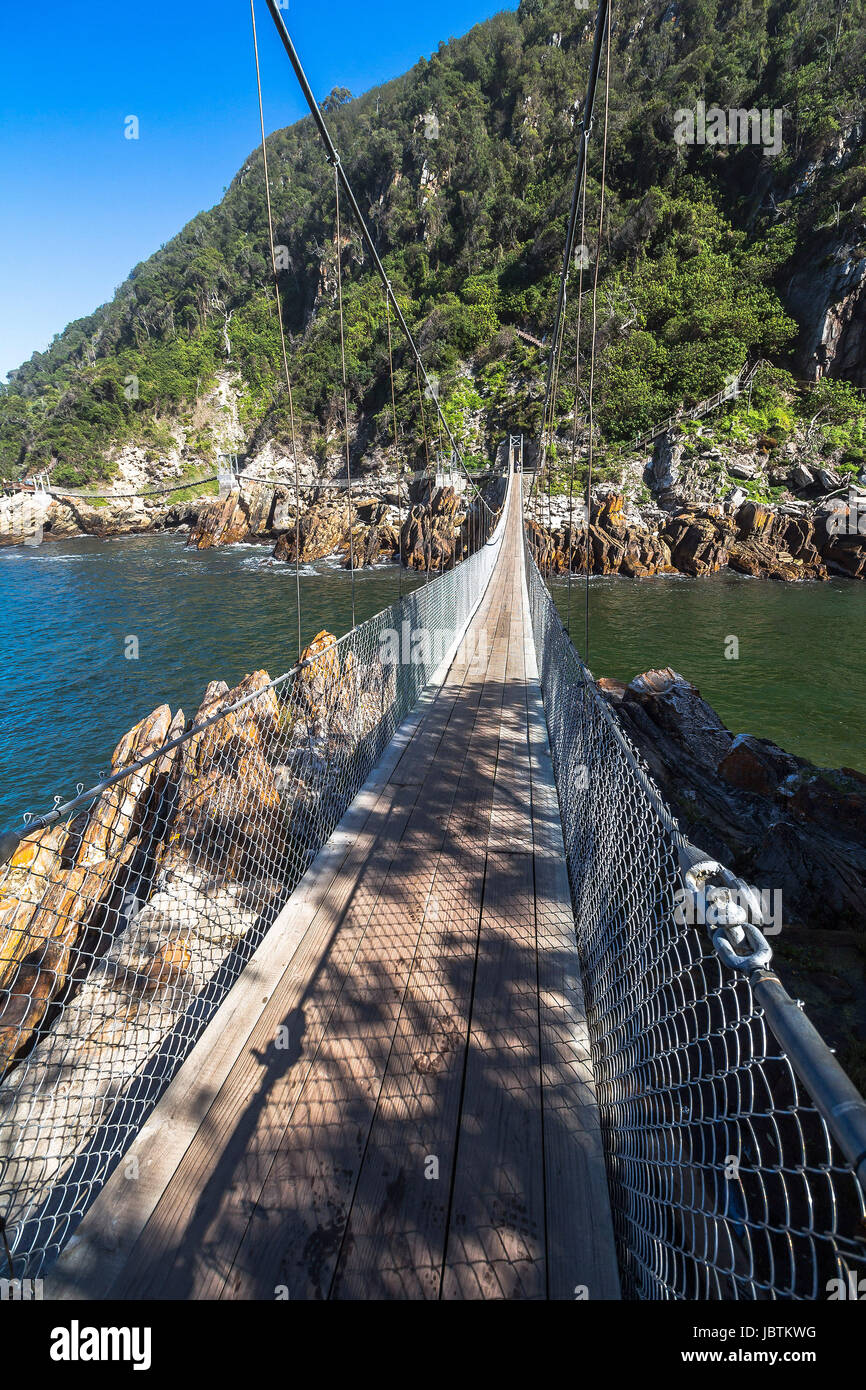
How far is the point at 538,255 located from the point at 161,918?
4233 cm

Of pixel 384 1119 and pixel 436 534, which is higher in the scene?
pixel 436 534

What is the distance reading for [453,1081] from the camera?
5.25ft

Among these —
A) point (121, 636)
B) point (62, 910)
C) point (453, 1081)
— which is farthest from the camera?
point (121, 636)

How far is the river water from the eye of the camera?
9539 mm

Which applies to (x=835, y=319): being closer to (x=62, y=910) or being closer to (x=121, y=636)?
(x=121, y=636)

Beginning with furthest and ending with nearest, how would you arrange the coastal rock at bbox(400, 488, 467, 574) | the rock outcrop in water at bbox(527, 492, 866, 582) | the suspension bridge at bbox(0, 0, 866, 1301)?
1. the coastal rock at bbox(400, 488, 467, 574)
2. the rock outcrop in water at bbox(527, 492, 866, 582)
3. the suspension bridge at bbox(0, 0, 866, 1301)

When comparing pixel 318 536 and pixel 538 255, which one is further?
pixel 538 255

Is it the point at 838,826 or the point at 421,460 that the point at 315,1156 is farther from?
the point at 421,460

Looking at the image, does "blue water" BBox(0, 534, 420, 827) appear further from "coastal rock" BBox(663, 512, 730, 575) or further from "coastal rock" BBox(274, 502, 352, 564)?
"coastal rock" BBox(663, 512, 730, 575)

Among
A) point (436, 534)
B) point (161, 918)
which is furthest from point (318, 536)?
point (161, 918)

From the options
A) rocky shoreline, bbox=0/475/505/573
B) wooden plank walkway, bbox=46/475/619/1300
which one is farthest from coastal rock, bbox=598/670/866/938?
rocky shoreline, bbox=0/475/505/573

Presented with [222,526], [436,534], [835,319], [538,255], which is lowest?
[436,534]

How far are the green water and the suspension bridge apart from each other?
7984 mm

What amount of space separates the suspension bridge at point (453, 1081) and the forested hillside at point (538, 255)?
26922 mm
